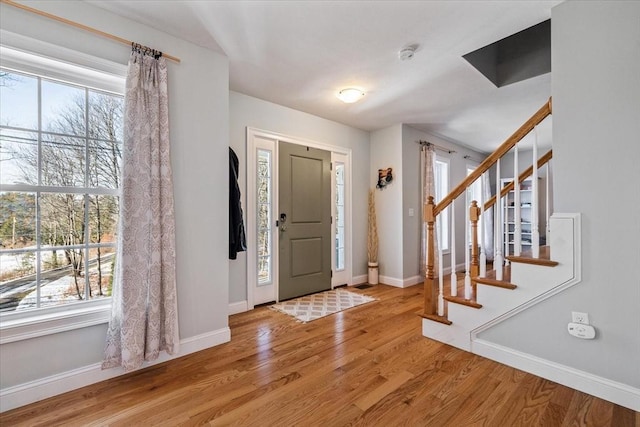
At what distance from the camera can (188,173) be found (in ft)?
7.38

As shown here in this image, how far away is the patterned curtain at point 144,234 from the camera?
187 centimetres

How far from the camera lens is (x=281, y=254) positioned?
3574 millimetres

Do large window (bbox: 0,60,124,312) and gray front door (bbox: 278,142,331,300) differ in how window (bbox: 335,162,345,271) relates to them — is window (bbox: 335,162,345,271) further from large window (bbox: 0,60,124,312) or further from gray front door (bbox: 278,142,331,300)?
large window (bbox: 0,60,124,312)

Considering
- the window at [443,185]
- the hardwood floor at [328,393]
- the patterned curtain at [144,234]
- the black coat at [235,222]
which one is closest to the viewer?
the hardwood floor at [328,393]

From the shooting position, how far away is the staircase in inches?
70.9

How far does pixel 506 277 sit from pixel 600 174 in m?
0.96

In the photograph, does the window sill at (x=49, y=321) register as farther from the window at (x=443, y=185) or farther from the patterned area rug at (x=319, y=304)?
the window at (x=443, y=185)

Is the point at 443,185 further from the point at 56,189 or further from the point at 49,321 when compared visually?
the point at 49,321

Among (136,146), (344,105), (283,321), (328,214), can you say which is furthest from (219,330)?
(344,105)

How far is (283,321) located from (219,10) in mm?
2703

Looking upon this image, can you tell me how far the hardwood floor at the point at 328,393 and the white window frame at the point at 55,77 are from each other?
0.43 m

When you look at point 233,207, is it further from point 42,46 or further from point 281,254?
point 42,46

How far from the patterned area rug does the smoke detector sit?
8.55 ft

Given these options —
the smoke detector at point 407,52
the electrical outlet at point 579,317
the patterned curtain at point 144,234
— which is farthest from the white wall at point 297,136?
the electrical outlet at point 579,317
